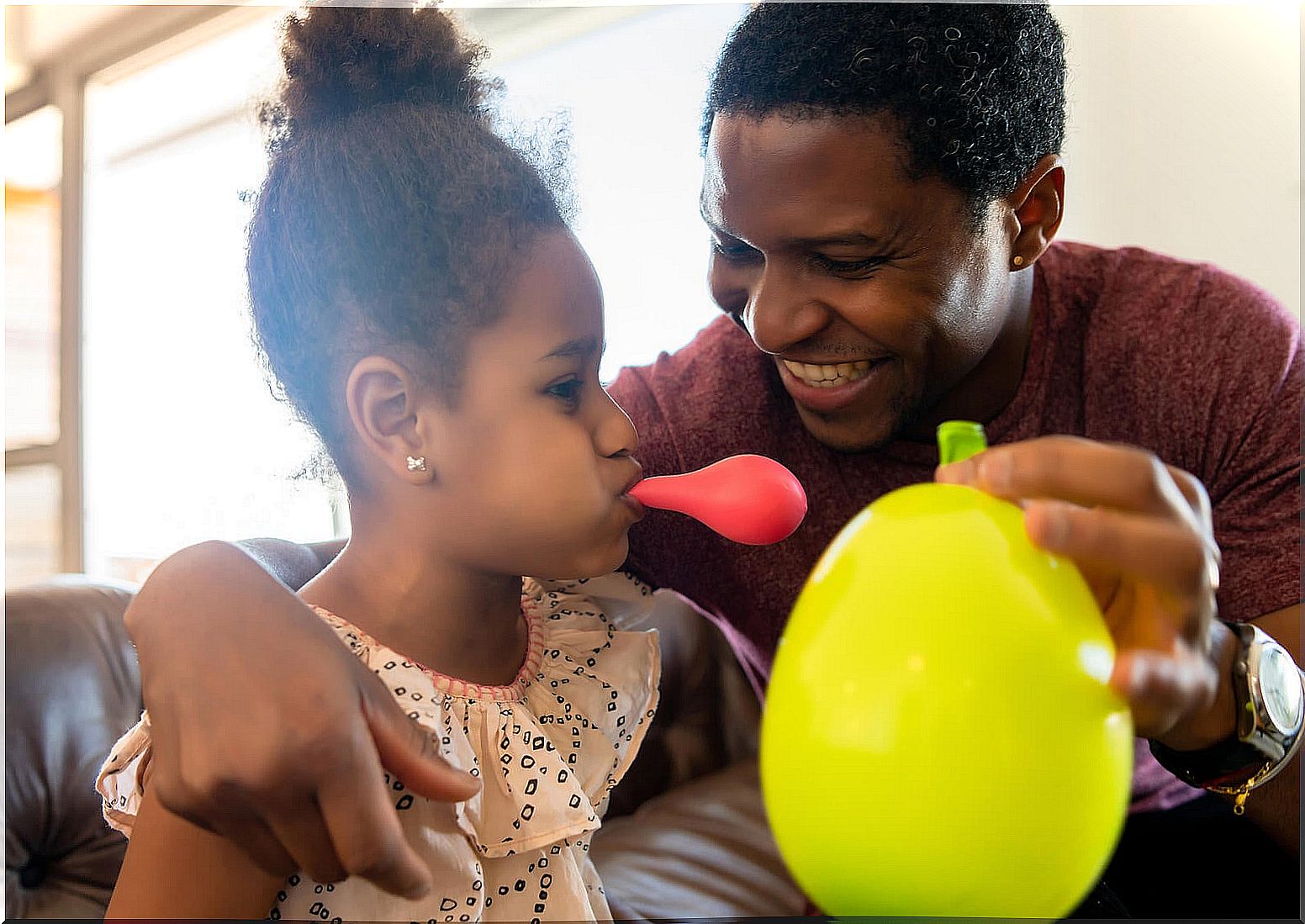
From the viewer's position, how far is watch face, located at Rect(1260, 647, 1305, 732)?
0.60m

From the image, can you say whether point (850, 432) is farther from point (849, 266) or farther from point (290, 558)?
point (290, 558)

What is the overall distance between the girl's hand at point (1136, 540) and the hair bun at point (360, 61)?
→ 0.46 m

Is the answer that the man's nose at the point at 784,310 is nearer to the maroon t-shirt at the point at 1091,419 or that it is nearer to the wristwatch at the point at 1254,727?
the maroon t-shirt at the point at 1091,419

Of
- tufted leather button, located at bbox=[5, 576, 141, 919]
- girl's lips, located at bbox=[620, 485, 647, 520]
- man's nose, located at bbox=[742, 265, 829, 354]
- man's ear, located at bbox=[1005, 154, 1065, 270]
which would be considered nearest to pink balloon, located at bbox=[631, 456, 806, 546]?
girl's lips, located at bbox=[620, 485, 647, 520]

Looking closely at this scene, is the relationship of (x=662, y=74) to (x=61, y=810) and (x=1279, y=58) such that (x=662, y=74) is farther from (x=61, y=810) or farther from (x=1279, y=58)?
(x=61, y=810)

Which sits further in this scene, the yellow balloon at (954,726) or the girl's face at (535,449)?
the girl's face at (535,449)

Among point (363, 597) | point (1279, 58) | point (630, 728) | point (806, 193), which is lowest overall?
point (630, 728)

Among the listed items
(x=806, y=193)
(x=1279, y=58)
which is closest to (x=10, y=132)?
(x=806, y=193)

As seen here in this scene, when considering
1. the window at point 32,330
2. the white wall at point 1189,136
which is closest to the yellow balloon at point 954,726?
the window at point 32,330

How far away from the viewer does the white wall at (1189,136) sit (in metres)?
1.52

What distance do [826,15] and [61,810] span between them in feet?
3.20

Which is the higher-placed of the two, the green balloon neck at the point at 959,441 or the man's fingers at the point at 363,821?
the green balloon neck at the point at 959,441

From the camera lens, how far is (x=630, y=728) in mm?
719

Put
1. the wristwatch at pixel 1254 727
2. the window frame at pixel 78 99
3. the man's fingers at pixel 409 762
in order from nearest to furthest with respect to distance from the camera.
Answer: the man's fingers at pixel 409 762
the wristwatch at pixel 1254 727
the window frame at pixel 78 99
